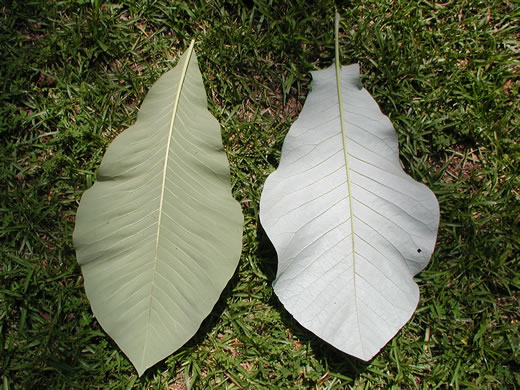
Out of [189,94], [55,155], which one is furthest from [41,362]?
[189,94]

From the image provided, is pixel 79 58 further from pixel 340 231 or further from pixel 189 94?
pixel 340 231

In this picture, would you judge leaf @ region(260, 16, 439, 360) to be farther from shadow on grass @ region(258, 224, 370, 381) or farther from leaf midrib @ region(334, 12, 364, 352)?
shadow on grass @ region(258, 224, 370, 381)

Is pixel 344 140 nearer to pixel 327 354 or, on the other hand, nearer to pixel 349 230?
pixel 349 230

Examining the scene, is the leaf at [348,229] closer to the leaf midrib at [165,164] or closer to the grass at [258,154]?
the grass at [258,154]

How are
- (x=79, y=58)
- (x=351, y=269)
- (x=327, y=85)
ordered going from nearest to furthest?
(x=351, y=269)
(x=327, y=85)
(x=79, y=58)

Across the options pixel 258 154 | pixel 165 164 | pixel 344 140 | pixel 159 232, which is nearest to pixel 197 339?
pixel 159 232

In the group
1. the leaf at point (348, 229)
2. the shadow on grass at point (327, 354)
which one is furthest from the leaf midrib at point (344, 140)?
the shadow on grass at point (327, 354)
